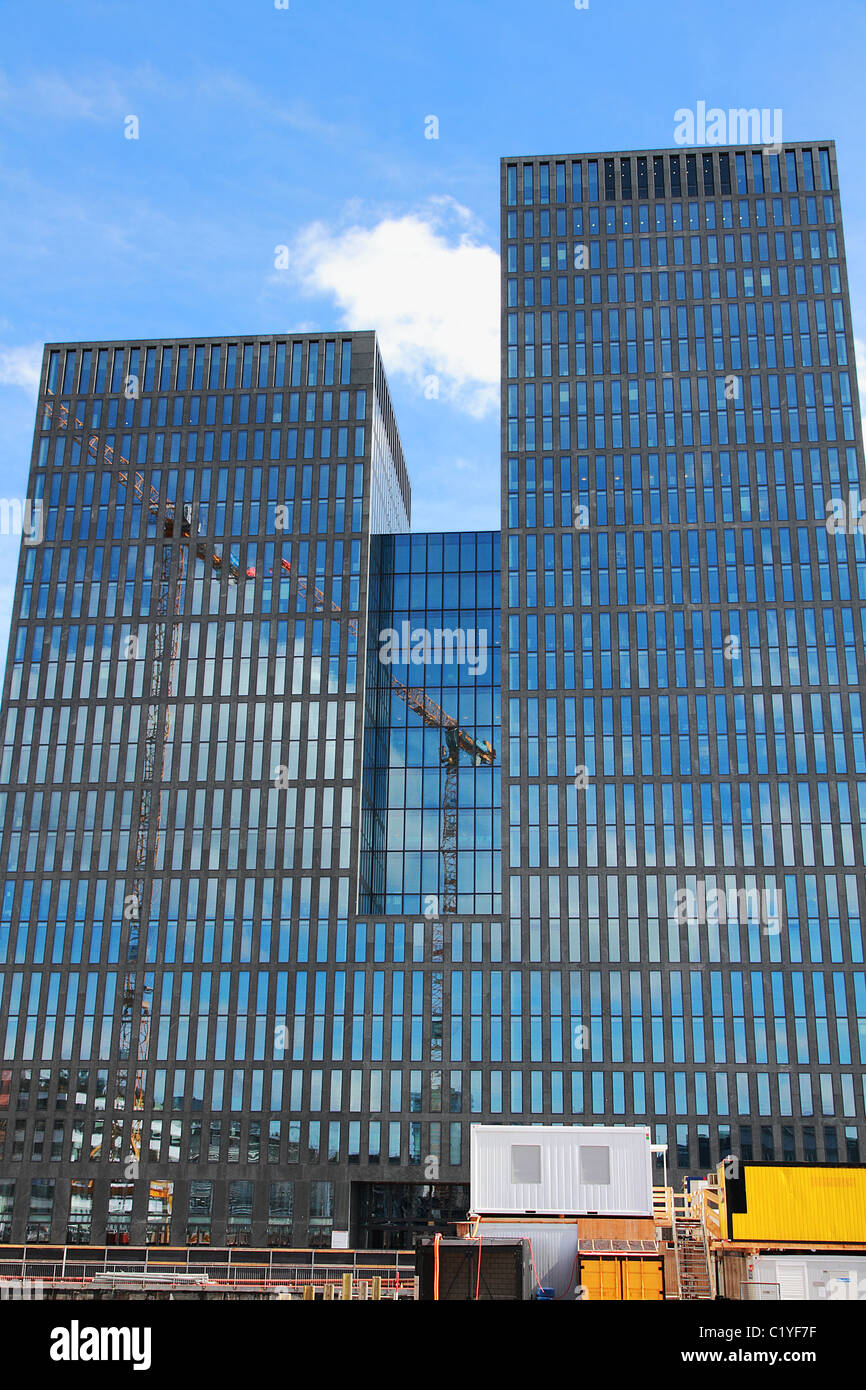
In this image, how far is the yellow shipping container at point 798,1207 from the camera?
145 feet

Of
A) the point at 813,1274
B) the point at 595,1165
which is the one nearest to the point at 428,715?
the point at 595,1165

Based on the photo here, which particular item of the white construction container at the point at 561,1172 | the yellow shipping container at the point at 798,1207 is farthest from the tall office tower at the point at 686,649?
the yellow shipping container at the point at 798,1207

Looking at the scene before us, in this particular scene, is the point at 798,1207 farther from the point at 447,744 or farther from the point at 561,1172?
the point at 447,744

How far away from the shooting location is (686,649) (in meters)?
95.6

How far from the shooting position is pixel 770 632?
314 feet

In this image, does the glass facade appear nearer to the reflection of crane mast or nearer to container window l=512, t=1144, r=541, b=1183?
the reflection of crane mast

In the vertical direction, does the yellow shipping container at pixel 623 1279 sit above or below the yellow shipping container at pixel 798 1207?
below

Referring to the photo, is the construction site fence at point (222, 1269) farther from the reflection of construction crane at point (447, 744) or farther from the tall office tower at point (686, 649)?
the reflection of construction crane at point (447, 744)

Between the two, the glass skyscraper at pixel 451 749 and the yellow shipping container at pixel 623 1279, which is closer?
the yellow shipping container at pixel 623 1279

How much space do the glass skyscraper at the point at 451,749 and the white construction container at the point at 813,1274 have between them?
41.2m

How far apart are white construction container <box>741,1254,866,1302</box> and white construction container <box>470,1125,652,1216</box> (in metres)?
9.48

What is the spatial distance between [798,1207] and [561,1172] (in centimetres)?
1201

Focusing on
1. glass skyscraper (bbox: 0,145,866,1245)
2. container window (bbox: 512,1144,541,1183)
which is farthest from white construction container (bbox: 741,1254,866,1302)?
glass skyscraper (bbox: 0,145,866,1245)
